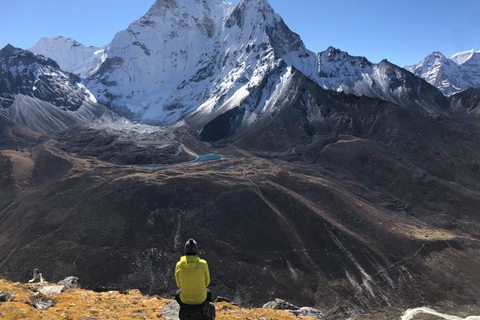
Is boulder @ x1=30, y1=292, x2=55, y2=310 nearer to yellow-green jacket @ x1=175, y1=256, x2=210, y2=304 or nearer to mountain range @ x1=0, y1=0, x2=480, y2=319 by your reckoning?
yellow-green jacket @ x1=175, y1=256, x2=210, y2=304

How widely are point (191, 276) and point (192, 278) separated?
101mm

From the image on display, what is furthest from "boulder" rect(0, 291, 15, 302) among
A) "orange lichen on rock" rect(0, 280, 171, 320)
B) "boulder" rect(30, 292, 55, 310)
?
"boulder" rect(30, 292, 55, 310)

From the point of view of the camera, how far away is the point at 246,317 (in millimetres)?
23188

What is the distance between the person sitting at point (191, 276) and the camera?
13461 millimetres

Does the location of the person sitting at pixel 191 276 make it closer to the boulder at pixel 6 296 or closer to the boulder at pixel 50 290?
the boulder at pixel 6 296

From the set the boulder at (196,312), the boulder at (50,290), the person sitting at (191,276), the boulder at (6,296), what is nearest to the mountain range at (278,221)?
the boulder at (50,290)

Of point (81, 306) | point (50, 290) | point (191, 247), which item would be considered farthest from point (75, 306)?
point (191, 247)

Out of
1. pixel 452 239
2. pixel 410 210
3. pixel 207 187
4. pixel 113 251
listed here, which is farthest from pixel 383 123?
pixel 113 251

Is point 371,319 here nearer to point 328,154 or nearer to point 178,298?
point 178,298

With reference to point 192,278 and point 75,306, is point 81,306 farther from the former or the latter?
point 192,278

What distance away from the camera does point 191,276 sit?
13570 mm

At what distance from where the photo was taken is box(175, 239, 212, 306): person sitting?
13461 millimetres

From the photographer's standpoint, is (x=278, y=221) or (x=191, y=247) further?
(x=278, y=221)

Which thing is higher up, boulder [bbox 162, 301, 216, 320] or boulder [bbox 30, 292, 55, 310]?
boulder [bbox 162, 301, 216, 320]
